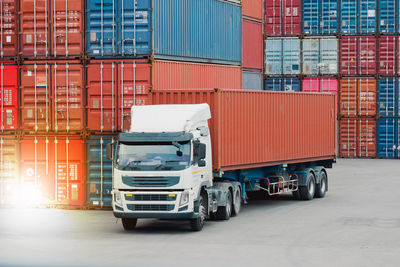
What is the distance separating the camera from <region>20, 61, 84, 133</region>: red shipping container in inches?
956

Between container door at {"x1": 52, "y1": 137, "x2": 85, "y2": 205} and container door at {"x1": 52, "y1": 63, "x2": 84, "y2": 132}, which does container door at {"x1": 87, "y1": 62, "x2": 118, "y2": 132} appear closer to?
container door at {"x1": 52, "y1": 63, "x2": 84, "y2": 132}

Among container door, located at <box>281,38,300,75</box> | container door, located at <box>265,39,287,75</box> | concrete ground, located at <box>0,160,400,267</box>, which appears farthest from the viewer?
container door, located at <box>265,39,287,75</box>

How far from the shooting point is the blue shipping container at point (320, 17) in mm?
46281

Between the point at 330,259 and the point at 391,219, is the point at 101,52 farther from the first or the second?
the point at 330,259

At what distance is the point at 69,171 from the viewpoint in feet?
79.0

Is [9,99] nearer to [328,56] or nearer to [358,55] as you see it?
[328,56]

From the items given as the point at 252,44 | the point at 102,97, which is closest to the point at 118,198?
the point at 102,97

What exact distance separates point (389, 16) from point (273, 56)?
664 cm

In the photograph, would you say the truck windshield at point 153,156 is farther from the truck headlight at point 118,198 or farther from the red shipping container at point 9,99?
the red shipping container at point 9,99

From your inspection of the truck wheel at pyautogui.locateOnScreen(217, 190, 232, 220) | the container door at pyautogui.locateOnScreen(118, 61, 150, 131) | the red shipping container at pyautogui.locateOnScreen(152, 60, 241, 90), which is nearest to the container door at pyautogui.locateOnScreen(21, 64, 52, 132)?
the container door at pyautogui.locateOnScreen(118, 61, 150, 131)

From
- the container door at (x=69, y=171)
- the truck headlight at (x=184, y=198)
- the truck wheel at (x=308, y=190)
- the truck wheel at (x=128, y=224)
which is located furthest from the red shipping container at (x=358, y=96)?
the truck headlight at (x=184, y=198)

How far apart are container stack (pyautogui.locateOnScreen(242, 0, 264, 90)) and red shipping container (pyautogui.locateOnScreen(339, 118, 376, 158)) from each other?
10.0 m

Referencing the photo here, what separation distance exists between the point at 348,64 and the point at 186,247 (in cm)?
3149

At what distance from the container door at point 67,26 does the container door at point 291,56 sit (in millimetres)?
24421
